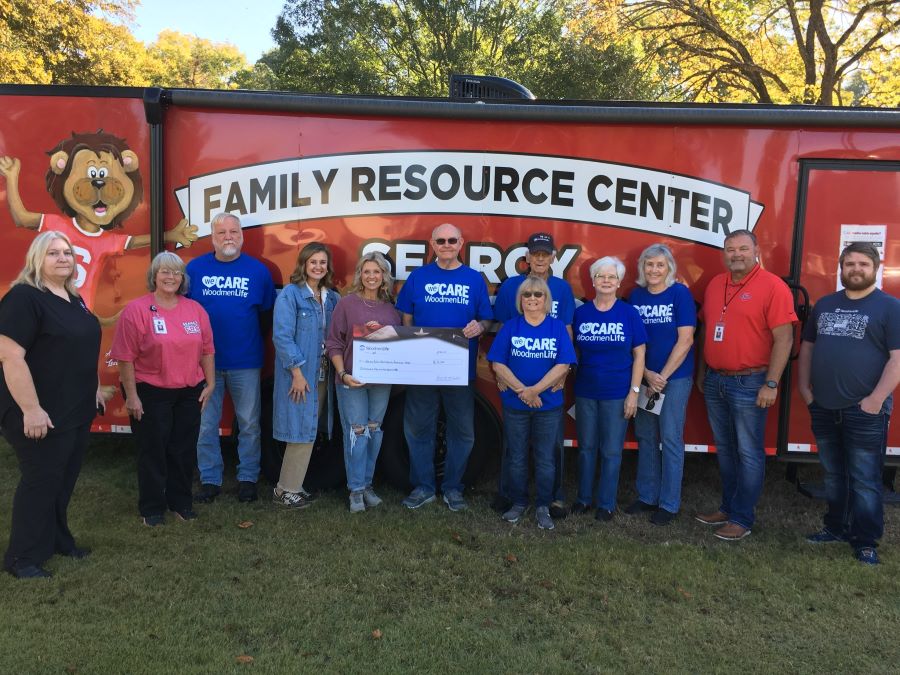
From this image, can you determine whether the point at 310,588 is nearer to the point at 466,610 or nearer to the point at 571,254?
the point at 466,610

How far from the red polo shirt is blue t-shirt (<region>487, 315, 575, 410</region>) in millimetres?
954

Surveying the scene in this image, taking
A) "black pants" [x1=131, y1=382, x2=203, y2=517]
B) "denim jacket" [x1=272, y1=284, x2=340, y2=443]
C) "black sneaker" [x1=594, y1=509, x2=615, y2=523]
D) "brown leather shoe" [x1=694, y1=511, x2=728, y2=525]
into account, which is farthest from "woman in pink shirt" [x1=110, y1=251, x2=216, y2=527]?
"brown leather shoe" [x1=694, y1=511, x2=728, y2=525]

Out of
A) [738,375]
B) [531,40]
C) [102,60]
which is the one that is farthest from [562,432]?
[102,60]

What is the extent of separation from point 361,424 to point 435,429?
53 centimetres

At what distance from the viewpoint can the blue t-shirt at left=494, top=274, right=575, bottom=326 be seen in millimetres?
3994

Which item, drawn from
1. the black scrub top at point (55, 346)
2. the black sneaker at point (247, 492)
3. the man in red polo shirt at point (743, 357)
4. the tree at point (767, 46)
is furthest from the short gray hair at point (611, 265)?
the tree at point (767, 46)

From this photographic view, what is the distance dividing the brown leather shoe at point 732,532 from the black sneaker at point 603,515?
2.20 ft

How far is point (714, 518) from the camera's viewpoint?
422 cm

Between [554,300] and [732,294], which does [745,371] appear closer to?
[732,294]

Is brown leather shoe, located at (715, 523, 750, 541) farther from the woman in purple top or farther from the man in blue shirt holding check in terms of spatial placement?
the woman in purple top

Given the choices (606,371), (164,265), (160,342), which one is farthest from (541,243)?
(160,342)

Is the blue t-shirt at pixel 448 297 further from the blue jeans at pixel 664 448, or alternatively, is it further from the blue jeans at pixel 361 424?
the blue jeans at pixel 664 448

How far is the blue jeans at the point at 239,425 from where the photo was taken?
13.9 feet

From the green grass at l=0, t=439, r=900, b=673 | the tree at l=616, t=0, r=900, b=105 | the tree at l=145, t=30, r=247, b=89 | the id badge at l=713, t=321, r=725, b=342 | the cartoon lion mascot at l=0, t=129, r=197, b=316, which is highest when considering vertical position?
the tree at l=145, t=30, r=247, b=89
